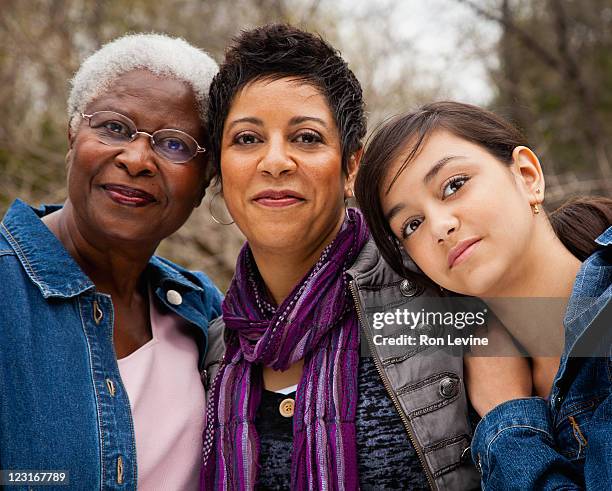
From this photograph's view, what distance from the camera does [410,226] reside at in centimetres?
196

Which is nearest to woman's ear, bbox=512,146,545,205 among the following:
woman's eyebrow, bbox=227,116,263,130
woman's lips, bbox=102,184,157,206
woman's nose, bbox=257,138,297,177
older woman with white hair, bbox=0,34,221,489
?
woman's nose, bbox=257,138,297,177

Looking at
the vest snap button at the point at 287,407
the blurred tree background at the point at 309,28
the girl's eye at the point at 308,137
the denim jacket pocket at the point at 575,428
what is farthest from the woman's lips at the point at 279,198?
the blurred tree background at the point at 309,28

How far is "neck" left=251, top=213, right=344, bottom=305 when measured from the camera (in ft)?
7.43

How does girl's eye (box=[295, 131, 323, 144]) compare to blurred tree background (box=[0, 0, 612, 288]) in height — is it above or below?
below

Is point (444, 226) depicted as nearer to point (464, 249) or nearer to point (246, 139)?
point (464, 249)

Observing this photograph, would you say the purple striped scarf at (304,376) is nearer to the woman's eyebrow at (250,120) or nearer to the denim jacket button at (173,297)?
the denim jacket button at (173,297)

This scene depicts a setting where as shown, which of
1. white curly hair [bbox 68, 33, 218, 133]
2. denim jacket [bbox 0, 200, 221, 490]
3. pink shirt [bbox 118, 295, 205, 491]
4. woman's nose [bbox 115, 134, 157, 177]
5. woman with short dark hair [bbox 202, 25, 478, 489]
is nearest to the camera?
denim jacket [bbox 0, 200, 221, 490]

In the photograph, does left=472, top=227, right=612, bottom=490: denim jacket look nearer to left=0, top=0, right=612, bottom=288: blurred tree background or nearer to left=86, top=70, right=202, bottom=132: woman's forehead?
left=86, top=70, right=202, bottom=132: woman's forehead

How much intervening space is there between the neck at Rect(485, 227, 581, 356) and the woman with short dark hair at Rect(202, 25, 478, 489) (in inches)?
9.1

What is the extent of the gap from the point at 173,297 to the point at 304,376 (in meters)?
0.68

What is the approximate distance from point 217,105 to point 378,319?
89 centimetres

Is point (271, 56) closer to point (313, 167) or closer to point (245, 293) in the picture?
point (313, 167)

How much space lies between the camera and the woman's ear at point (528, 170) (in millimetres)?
1949

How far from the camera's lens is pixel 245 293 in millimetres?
2322
